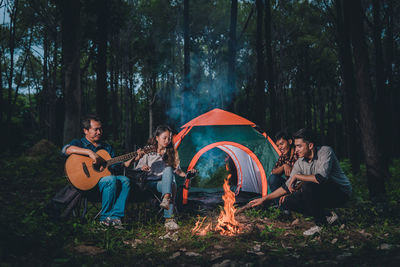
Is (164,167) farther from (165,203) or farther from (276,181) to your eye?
(276,181)

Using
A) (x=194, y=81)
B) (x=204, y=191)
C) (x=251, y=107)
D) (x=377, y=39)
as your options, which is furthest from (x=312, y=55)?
(x=204, y=191)

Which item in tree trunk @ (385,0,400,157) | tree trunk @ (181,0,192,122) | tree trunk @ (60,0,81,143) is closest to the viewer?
tree trunk @ (60,0,81,143)

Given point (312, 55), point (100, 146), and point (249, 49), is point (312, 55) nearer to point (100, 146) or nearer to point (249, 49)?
point (249, 49)

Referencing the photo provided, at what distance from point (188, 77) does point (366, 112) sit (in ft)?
36.7

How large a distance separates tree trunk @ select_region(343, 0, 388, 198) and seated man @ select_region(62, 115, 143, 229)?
173 inches

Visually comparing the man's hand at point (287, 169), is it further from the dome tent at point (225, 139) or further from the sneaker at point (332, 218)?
the dome tent at point (225, 139)

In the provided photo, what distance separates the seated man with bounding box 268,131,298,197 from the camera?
495 cm

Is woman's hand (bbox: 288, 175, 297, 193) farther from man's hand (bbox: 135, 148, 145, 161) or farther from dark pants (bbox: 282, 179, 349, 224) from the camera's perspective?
man's hand (bbox: 135, 148, 145, 161)

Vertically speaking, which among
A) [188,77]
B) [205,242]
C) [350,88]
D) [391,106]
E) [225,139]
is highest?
[188,77]

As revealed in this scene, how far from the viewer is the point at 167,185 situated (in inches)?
165

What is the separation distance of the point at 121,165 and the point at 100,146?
40 cm

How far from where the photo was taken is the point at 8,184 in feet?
23.9

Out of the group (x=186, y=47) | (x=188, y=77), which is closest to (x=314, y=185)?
(x=188, y=77)

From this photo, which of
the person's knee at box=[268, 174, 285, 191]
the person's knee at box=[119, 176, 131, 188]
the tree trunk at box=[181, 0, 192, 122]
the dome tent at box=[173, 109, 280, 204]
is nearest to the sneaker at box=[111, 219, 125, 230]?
the person's knee at box=[119, 176, 131, 188]
